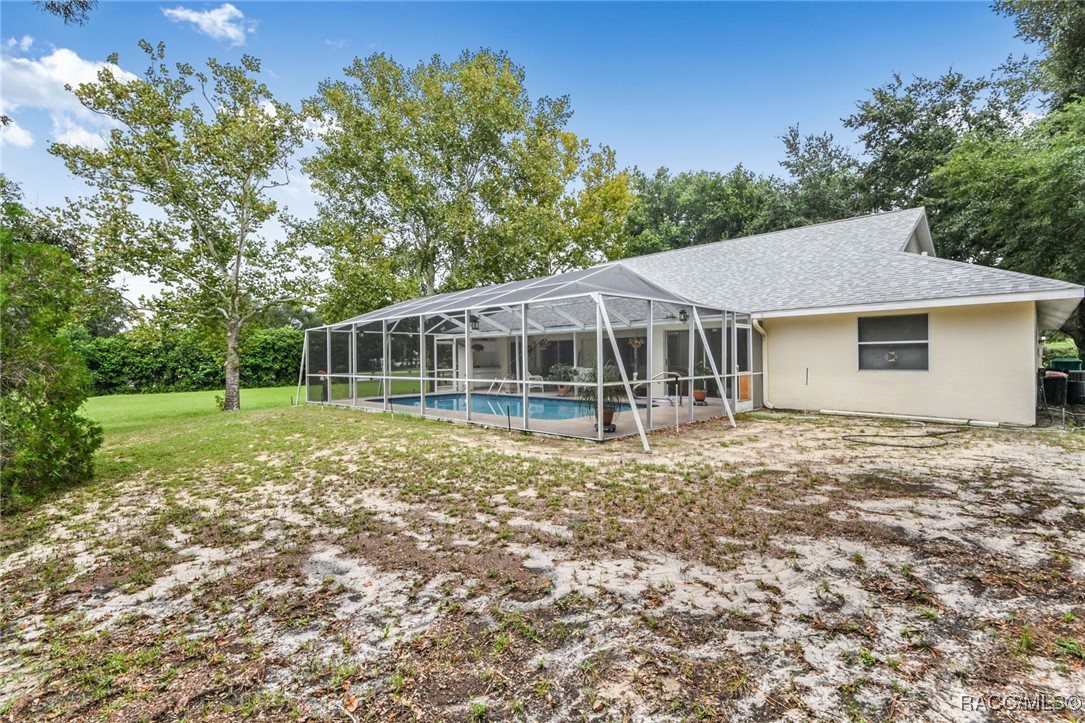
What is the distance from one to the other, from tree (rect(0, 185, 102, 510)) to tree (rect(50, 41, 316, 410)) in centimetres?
797

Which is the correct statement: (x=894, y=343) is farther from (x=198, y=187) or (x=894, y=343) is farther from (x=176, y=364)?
(x=176, y=364)

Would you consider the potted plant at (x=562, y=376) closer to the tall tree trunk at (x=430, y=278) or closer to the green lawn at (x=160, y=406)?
the green lawn at (x=160, y=406)

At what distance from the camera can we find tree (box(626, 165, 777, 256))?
2441 centimetres

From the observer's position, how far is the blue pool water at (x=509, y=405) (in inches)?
410

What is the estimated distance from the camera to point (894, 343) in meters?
9.08

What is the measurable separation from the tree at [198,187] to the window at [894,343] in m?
13.5

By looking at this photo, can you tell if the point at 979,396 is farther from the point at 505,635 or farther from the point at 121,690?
the point at 121,690

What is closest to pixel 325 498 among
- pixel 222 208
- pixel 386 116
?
pixel 222 208

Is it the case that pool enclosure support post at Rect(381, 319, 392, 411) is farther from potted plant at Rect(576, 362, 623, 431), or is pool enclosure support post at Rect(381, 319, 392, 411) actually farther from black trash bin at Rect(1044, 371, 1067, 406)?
black trash bin at Rect(1044, 371, 1067, 406)

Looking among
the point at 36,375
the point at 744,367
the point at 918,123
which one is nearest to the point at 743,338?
the point at 744,367

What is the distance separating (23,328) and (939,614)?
7.61 m

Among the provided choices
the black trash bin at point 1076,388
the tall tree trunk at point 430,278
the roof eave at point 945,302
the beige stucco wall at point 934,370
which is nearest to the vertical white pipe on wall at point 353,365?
the tall tree trunk at point 430,278

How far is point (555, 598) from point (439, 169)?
19.0m

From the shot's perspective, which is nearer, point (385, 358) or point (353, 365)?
point (385, 358)
